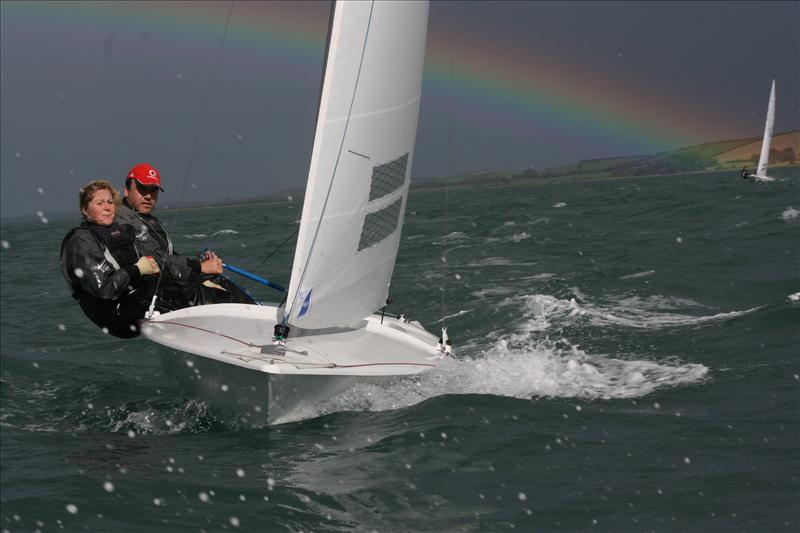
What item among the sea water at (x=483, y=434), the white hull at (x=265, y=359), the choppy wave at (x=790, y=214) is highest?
the choppy wave at (x=790, y=214)

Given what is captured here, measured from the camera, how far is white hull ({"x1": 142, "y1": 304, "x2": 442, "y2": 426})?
577 centimetres

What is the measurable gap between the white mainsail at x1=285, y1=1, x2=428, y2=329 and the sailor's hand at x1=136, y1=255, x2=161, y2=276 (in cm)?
105

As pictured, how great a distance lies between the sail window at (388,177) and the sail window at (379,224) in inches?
6.0

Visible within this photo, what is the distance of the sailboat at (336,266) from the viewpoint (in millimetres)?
5898

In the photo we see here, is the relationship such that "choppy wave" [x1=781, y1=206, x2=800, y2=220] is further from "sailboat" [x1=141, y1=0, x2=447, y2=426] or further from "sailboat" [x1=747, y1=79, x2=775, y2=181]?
"sailboat" [x1=747, y1=79, x2=775, y2=181]

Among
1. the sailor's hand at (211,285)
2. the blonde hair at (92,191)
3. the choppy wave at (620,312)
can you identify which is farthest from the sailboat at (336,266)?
the choppy wave at (620,312)

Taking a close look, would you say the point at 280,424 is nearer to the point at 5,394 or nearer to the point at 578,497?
the point at 578,497

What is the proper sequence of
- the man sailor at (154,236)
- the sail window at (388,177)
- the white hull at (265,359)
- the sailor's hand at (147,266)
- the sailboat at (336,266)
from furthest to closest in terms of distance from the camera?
the man sailor at (154,236) → the sail window at (388,177) → the sailor's hand at (147,266) → the sailboat at (336,266) → the white hull at (265,359)

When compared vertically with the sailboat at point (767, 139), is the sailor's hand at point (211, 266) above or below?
below

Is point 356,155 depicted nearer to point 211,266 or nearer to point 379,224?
point 379,224

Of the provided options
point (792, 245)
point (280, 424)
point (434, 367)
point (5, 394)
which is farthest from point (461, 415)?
point (792, 245)

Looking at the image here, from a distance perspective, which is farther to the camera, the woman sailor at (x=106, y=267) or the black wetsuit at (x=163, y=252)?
the black wetsuit at (x=163, y=252)

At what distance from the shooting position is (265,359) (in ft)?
19.0

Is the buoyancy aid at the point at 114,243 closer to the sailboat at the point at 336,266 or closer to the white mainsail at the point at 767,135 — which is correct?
the sailboat at the point at 336,266
